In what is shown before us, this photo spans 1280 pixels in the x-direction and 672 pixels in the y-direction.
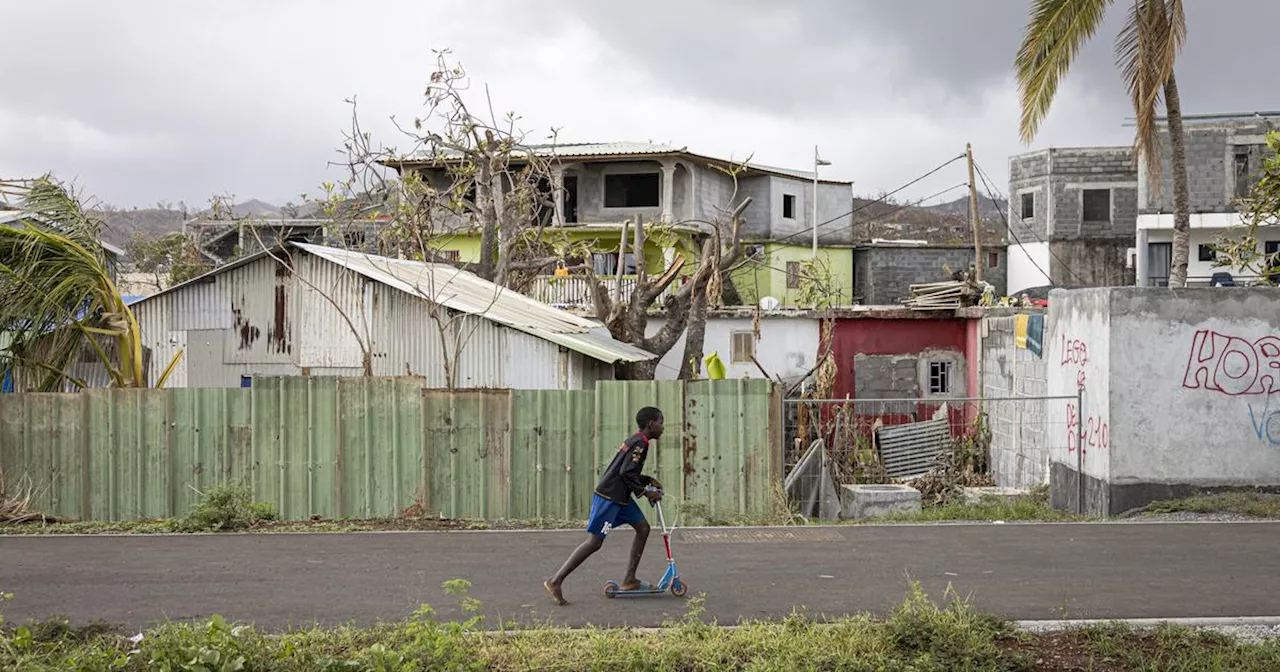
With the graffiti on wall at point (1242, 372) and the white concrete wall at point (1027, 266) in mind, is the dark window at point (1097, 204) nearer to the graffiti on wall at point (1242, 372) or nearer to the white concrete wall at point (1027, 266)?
the white concrete wall at point (1027, 266)

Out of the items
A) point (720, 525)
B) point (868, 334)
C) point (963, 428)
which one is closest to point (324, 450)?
point (720, 525)

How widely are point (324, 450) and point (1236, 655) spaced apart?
10644 millimetres

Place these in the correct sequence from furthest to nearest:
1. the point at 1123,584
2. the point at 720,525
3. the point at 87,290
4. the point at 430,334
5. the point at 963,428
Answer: the point at 963,428 → the point at 430,334 → the point at 87,290 → the point at 720,525 → the point at 1123,584

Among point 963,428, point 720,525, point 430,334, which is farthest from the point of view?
point 963,428

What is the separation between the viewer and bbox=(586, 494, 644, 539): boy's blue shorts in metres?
9.29

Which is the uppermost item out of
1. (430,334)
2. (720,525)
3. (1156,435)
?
(430,334)

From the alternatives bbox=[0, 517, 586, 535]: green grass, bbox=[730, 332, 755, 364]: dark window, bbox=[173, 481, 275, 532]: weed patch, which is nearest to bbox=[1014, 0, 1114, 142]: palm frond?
bbox=[0, 517, 586, 535]: green grass

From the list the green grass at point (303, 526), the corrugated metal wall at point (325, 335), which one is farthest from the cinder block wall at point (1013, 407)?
the green grass at point (303, 526)

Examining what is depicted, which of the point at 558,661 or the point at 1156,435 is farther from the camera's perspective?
the point at 1156,435

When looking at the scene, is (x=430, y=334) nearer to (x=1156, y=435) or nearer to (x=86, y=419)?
(x=86, y=419)

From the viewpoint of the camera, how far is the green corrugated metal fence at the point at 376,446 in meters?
14.9

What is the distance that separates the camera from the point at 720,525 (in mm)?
14211

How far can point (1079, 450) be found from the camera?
15.4m

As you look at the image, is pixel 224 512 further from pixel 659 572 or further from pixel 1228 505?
pixel 1228 505
